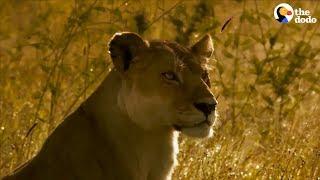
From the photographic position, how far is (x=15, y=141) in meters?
7.57

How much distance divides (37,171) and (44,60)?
2.69 metres

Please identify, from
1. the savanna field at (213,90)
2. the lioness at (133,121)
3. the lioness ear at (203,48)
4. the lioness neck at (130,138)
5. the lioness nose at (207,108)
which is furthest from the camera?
the savanna field at (213,90)

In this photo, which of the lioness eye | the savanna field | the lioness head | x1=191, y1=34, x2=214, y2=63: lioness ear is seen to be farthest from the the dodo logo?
the lioness eye

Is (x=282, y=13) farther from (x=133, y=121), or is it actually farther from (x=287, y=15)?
(x=133, y=121)

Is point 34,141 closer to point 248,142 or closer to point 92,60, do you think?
point 92,60

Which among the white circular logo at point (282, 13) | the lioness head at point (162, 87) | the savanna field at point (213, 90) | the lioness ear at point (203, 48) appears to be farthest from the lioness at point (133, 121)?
the white circular logo at point (282, 13)

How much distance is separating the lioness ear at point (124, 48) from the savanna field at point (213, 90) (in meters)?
1.39

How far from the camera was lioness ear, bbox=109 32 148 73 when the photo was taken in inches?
220

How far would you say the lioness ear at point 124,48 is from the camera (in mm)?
5598

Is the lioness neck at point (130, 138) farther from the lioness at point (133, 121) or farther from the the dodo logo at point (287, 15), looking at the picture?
the the dodo logo at point (287, 15)

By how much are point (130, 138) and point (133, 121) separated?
0.11 metres

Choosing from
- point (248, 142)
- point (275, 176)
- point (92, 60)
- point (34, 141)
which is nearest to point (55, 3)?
point (92, 60)

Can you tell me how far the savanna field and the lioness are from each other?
1.20m

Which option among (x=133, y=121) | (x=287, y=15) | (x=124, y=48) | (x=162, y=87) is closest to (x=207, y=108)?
(x=162, y=87)
